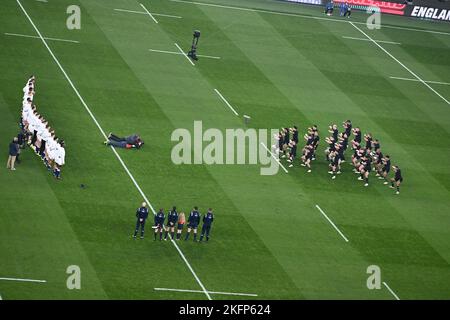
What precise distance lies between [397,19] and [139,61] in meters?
24.7

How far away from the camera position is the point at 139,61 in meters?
63.6

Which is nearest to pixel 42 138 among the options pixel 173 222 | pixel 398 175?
pixel 173 222

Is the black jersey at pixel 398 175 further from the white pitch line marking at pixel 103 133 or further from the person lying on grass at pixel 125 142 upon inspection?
the white pitch line marking at pixel 103 133

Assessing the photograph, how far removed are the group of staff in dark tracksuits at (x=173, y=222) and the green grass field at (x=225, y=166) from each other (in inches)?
19.7

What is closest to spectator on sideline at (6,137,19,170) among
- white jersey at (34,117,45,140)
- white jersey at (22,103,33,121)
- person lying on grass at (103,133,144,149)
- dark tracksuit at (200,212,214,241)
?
white jersey at (34,117,45,140)

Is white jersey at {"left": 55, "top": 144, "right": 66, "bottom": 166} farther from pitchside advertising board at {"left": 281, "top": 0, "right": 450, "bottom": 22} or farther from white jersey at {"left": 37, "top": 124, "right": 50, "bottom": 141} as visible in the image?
pitchside advertising board at {"left": 281, "top": 0, "right": 450, "bottom": 22}

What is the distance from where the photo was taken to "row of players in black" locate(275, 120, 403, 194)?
53.2 meters

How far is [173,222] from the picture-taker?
145 ft

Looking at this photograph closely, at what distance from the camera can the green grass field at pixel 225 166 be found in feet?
140

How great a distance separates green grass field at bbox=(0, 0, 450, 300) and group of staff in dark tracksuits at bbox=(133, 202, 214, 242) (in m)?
0.50

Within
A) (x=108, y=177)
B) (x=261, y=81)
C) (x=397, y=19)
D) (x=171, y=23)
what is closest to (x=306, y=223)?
(x=108, y=177)

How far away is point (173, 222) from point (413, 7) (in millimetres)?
42707

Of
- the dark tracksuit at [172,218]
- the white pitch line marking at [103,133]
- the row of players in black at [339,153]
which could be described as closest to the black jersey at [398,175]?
the row of players in black at [339,153]

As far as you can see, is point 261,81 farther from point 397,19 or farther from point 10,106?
point 397,19
